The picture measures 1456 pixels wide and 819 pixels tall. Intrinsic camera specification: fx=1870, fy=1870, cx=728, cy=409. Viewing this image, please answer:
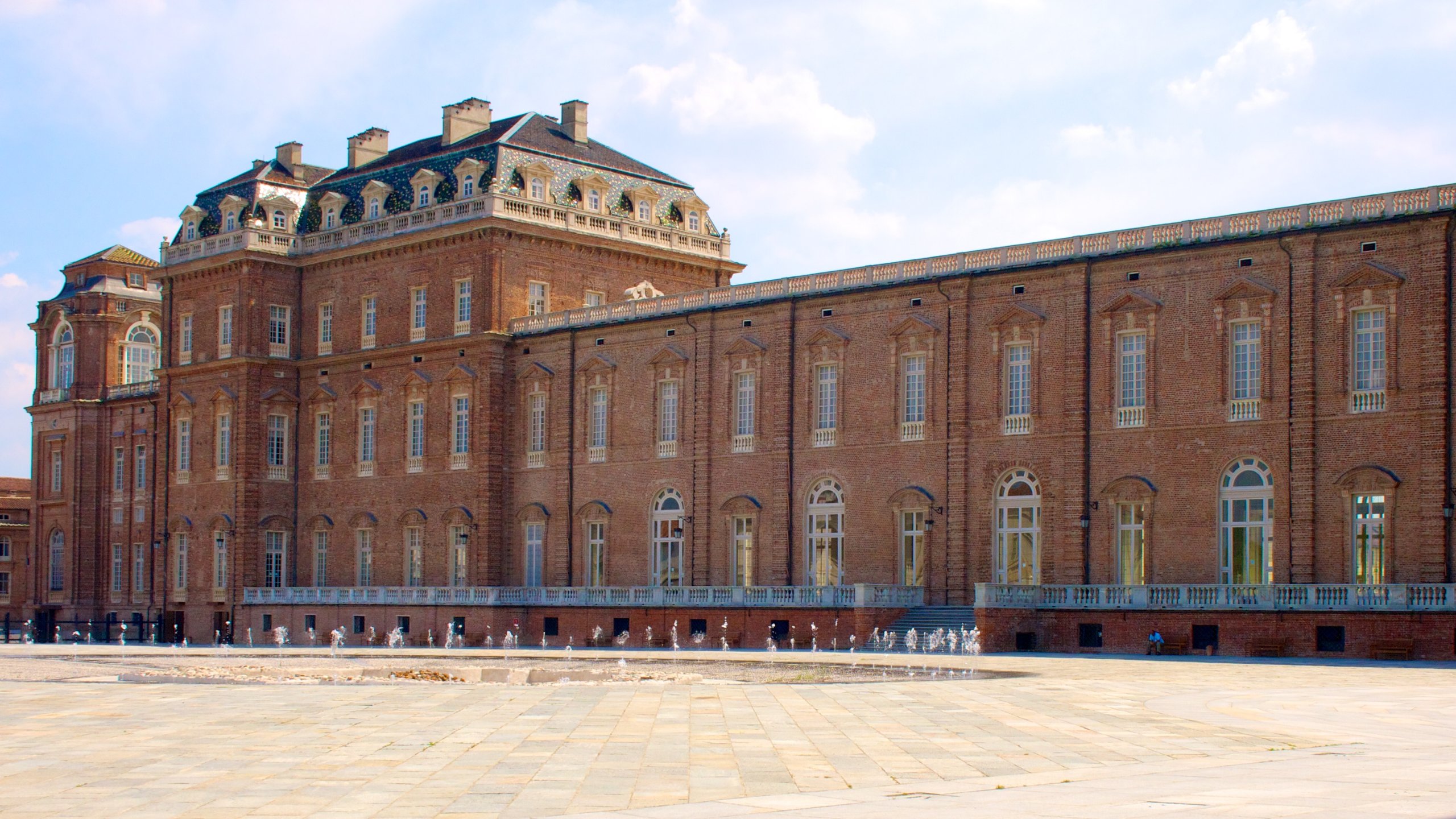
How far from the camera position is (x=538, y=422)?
63688 mm

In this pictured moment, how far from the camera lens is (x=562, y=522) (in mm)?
62375

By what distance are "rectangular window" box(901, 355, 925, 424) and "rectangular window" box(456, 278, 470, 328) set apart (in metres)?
18.7

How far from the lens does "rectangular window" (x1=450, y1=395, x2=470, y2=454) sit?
2552 inches

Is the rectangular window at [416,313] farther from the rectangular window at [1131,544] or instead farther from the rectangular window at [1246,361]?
the rectangular window at [1246,361]

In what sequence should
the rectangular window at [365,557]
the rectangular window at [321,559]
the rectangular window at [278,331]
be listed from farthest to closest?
the rectangular window at [278,331], the rectangular window at [321,559], the rectangular window at [365,557]

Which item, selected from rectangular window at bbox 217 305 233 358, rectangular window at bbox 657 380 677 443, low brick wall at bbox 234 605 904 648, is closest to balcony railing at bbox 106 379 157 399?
rectangular window at bbox 217 305 233 358

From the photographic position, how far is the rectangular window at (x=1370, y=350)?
43.6m

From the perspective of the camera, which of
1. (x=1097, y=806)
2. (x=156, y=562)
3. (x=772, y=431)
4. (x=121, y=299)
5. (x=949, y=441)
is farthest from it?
(x=121, y=299)

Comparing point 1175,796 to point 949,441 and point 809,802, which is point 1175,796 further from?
point 949,441

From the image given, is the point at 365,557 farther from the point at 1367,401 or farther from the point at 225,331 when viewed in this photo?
the point at 1367,401

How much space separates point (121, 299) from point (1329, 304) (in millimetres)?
59077

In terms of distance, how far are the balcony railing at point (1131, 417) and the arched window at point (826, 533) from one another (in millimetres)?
9407

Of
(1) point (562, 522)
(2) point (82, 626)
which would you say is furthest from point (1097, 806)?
(2) point (82, 626)

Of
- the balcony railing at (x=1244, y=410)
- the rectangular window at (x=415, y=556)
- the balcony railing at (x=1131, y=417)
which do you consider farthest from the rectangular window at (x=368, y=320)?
the balcony railing at (x=1244, y=410)
